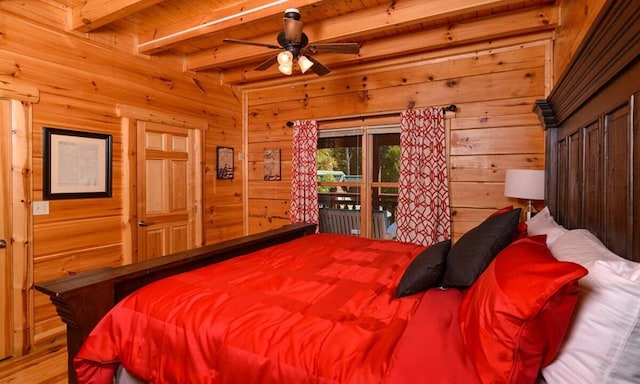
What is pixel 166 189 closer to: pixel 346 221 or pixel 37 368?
pixel 37 368

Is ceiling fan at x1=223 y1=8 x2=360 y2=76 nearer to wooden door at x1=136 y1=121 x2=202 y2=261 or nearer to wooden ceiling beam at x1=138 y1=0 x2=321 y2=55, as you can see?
wooden ceiling beam at x1=138 y1=0 x2=321 y2=55

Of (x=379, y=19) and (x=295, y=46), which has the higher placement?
(x=379, y=19)

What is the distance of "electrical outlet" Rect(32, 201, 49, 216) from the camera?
268 cm

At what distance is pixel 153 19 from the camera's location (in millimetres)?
3061

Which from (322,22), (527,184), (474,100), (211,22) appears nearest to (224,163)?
(211,22)

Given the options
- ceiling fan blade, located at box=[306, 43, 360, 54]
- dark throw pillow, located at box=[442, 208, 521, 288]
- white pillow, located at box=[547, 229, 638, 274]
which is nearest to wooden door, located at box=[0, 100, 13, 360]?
ceiling fan blade, located at box=[306, 43, 360, 54]

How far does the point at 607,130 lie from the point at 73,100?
145 inches

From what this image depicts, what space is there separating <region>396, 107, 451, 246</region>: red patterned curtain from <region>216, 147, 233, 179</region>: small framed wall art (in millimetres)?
2286

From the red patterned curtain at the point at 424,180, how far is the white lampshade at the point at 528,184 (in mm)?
720

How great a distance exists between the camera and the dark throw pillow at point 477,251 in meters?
1.56

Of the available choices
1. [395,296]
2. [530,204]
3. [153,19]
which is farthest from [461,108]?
[153,19]

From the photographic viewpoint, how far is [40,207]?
2709 mm

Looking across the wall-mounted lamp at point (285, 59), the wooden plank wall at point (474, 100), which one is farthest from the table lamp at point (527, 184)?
the wall-mounted lamp at point (285, 59)

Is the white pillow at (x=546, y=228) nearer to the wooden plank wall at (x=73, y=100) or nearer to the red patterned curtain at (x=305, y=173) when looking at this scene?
the red patterned curtain at (x=305, y=173)
